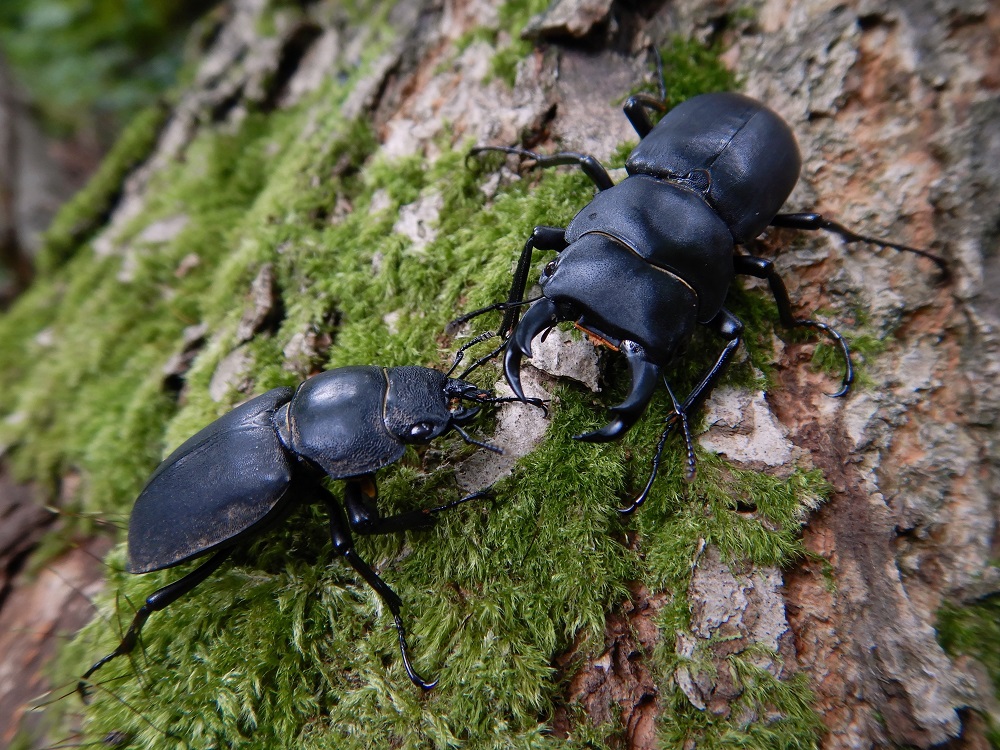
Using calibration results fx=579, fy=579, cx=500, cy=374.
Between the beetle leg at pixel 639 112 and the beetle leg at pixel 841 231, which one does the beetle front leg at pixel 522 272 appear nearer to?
the beetle leg at pixel 639 112

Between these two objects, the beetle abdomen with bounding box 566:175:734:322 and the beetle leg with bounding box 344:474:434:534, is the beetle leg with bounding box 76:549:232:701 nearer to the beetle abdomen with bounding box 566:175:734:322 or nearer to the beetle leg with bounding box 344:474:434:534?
the beetle leg with bounding box 344:474:434:534

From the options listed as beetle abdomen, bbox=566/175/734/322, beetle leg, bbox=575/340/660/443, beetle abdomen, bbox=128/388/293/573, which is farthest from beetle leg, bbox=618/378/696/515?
beetle abdomen, bbox=128/388/293/573

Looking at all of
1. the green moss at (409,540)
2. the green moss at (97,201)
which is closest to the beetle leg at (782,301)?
the green moss at (409,540)

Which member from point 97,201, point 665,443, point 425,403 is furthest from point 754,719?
point 97,201

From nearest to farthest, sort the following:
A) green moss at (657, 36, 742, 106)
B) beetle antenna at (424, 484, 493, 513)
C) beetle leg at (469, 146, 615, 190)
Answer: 1. beetle antenna at (424, 484, 493, 513)
2. beetle leg at (469, 146, 615, 190)
3. green moss at (657, 36, 742, 106)

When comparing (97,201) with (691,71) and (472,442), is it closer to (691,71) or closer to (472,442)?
(472,442)

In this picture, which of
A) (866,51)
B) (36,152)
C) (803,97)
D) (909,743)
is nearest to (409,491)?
(909,743)
